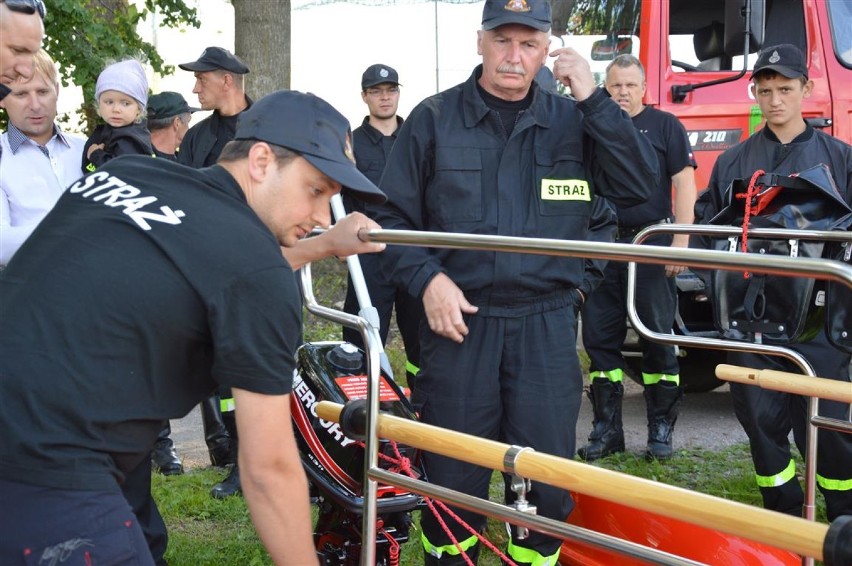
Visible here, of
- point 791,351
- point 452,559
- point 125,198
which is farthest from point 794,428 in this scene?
point 125,198

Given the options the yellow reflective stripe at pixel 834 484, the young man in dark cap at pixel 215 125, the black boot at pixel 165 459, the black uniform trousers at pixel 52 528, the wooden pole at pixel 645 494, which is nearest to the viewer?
the wooden pole at pixel 645 494

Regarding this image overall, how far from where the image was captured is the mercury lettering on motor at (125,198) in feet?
6.31

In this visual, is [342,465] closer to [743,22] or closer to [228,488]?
[228,488]

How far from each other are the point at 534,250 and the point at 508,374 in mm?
866

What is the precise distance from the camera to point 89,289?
1864mm

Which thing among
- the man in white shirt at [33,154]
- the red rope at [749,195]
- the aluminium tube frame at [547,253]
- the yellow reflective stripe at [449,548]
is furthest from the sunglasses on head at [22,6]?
the red rope at [749,195]

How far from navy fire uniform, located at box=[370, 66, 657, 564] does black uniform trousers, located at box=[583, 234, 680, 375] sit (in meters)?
2.10

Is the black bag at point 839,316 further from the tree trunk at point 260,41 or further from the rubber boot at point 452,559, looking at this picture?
the tree trunk at point 260,41

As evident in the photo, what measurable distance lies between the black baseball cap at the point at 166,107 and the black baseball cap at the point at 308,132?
4.33 metres

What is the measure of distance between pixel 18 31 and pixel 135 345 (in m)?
1.66

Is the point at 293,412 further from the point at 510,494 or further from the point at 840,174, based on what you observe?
the point at 840,174

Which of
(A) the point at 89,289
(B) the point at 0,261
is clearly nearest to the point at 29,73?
(B) the point at 0,261

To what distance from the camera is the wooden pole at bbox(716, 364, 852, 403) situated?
8.20 feet

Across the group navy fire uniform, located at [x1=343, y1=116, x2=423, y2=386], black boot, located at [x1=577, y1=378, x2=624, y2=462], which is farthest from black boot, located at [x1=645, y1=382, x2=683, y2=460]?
navy fire uniform, located at [x1=343, y1=116, x2=423, y2=386]
